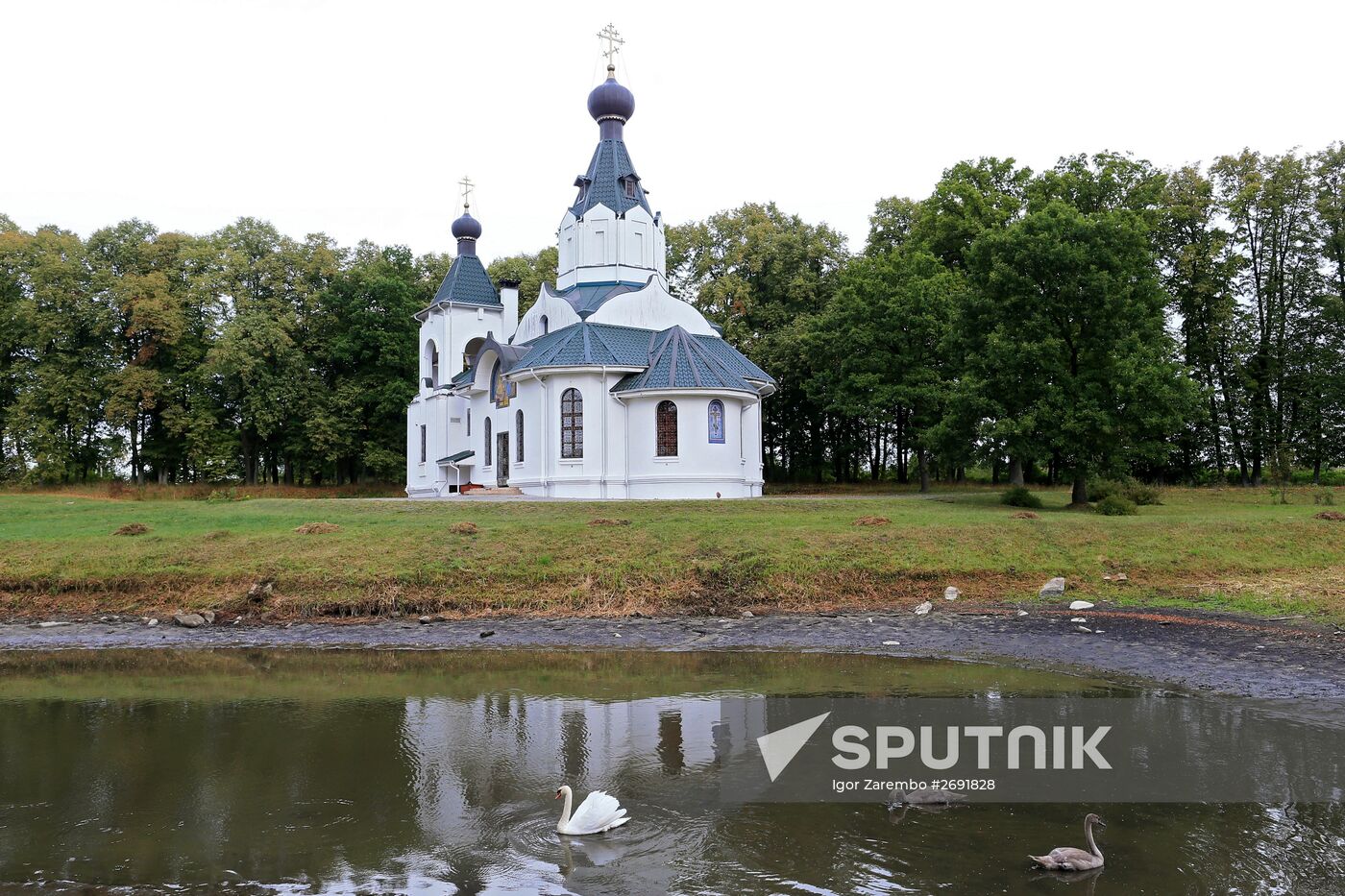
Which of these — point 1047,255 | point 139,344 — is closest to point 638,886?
point 1047,255

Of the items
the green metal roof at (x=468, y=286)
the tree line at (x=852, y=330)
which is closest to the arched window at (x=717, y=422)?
the tree line at (x=852, y=330)

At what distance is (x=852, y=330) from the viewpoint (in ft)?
133

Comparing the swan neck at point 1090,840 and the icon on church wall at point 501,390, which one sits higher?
the icon on church wall at point 501,390

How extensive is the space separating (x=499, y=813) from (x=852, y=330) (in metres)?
34.7

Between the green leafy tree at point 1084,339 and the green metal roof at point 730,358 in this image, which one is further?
the green metal roof at point 730,358

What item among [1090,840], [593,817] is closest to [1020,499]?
[1090,840]

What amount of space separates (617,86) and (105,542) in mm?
28758

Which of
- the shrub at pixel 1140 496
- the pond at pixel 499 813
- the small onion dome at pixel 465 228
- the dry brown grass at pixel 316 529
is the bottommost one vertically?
the pond at pixel 499 813

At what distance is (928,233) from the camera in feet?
143

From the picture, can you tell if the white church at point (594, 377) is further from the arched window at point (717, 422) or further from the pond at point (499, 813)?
the pond at point (499, 813)

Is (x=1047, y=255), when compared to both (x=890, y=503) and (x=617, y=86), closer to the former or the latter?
(x=890, y=503)

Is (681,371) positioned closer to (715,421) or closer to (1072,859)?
(715,421)

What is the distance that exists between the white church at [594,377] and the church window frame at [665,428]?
45 millimetres

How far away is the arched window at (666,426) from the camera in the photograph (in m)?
32.9
